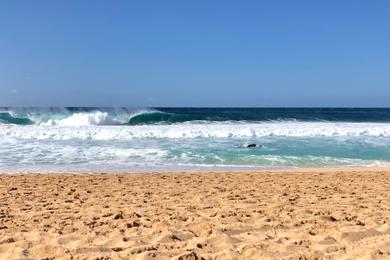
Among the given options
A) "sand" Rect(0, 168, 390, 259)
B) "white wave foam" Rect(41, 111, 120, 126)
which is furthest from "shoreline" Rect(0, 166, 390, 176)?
"white wave foam" Rect(41, 111, 120, 126)

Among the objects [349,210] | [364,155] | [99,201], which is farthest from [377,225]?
[364,155]

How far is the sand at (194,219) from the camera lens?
377 cm

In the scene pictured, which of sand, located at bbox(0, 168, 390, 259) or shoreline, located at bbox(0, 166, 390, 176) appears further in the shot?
shoreline, located at bbox(0, 166, 390, 176)

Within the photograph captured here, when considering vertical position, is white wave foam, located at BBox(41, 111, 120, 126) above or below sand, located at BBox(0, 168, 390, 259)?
below

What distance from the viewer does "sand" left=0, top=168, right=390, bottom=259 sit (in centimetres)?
377

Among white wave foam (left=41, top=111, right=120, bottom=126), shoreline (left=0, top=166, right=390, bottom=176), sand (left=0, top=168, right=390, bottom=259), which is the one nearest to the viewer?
sand (left=0, top=168, right=390, bottom=259)

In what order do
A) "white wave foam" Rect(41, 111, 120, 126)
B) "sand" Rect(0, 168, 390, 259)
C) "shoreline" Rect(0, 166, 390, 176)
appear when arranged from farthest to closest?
"white wave foam" Rect(41, 111, 120, 126), "shoreline" Rect(0, 166, 390, 176), "sand" Rect(0, 168, 390, 259)

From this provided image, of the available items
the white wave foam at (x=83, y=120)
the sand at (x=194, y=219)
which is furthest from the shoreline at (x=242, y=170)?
the white wave foam at (x=83, y=120)

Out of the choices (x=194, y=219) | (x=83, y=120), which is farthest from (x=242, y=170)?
(x=83, y=120)

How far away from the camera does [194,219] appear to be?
193 inches

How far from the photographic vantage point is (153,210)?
5523 millimetres

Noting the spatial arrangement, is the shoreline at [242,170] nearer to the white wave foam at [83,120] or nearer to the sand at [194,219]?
the sand at [194,219]

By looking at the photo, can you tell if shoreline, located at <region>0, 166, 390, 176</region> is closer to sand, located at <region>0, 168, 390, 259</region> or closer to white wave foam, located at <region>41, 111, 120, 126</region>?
sand, located at <region>0, 168, 390, 259</region>

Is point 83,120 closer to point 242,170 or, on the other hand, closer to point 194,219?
point 242,170
